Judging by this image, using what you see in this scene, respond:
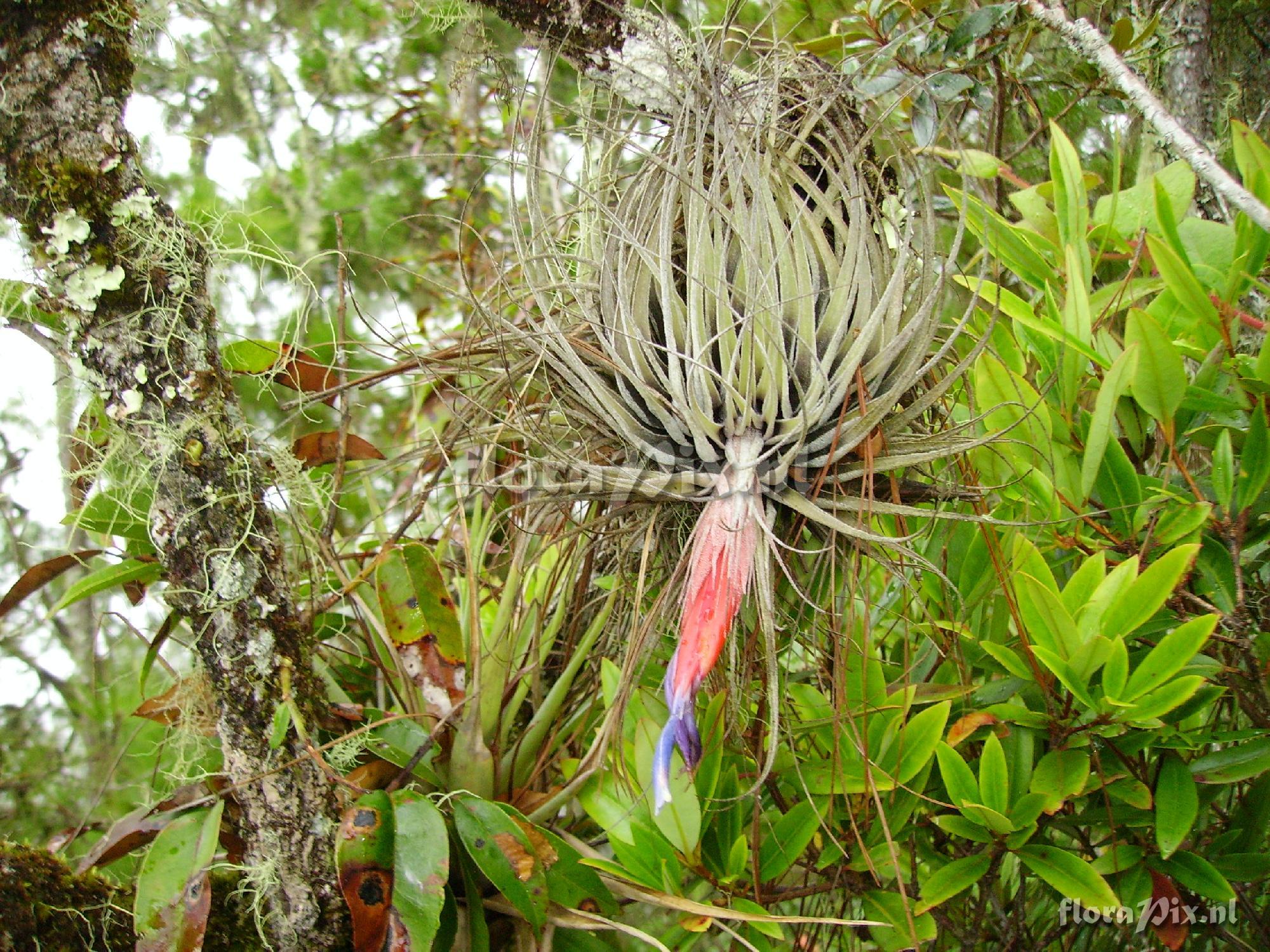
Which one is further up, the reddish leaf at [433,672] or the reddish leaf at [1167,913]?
the reddish leaf at [433,672]

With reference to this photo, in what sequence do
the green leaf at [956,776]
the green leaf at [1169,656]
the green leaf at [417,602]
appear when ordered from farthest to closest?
the green leaf at [417,602] → the green leaf at [956,776] → the green leaf at [1169,656]

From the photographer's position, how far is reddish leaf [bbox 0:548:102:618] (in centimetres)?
100

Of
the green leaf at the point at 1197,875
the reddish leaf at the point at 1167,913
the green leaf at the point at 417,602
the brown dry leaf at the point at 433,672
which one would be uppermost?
the green leaf at the point at 417,602

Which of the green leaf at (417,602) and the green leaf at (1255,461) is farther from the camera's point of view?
the green leaf at (417,602)

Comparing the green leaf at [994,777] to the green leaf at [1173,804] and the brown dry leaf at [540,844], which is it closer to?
the green leaf at [1173,804]

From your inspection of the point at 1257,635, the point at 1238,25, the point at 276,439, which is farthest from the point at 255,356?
the point at 1238,25

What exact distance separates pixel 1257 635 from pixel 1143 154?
2.38ft

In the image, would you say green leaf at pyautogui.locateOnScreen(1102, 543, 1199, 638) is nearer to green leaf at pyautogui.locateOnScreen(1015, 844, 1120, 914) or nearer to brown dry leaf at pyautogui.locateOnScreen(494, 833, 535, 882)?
green leaf at pyautogui.locateOnScreen(1015, 844, 1120, 914)

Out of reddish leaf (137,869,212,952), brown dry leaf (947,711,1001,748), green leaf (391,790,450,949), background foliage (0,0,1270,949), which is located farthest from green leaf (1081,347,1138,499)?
reddish leaf (137,869,212,952)

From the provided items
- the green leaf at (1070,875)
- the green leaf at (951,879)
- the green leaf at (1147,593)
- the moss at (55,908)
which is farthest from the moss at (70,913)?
the green leaf at (1147,593)

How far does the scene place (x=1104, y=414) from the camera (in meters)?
0.82

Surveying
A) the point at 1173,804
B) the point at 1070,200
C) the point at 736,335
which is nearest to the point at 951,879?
the point at 1173,804

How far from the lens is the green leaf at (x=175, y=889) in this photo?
82 centimetres

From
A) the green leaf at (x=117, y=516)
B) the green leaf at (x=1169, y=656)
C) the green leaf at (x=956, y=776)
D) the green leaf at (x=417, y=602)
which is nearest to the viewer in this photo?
the green leaf at (x=1169, y=656)
